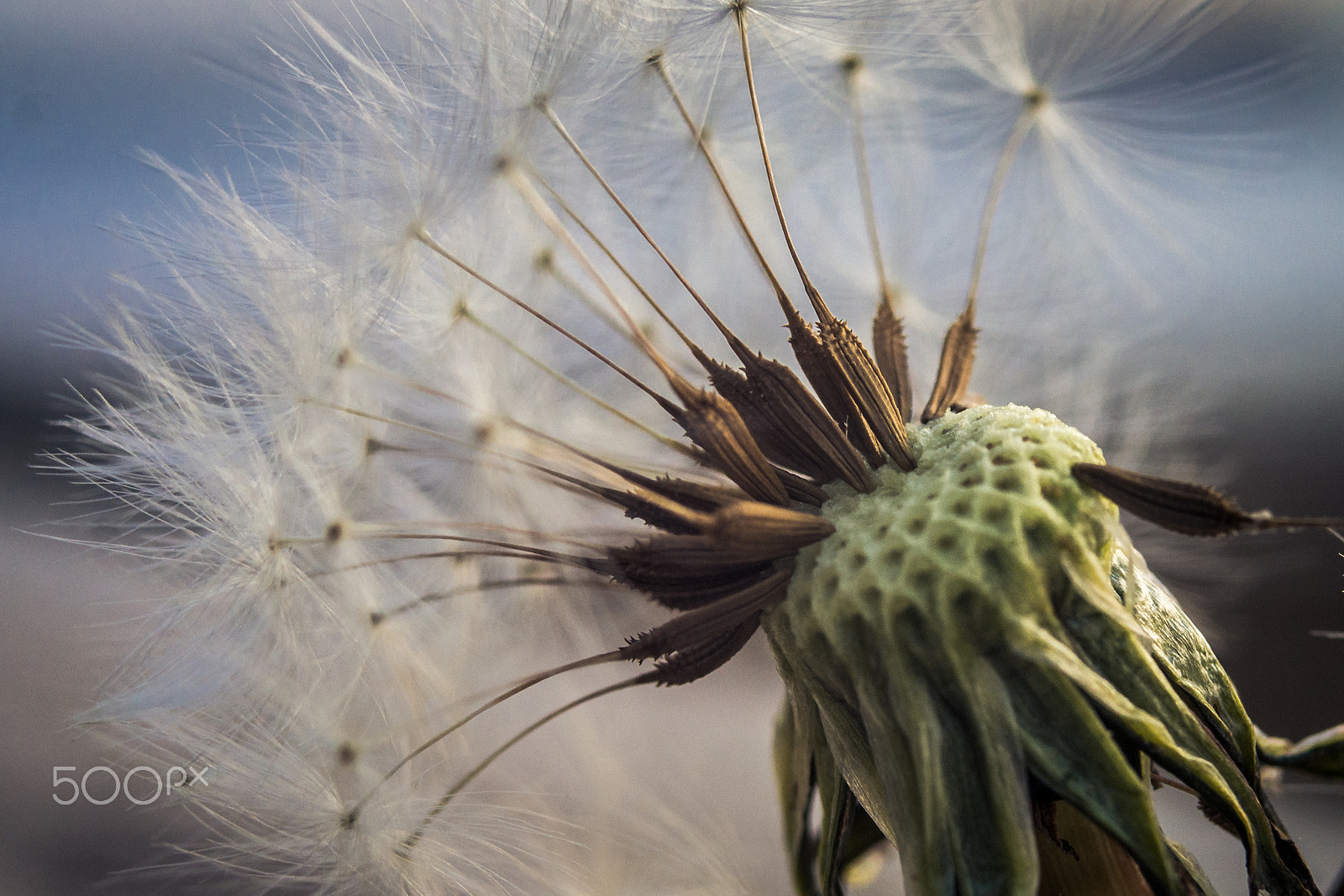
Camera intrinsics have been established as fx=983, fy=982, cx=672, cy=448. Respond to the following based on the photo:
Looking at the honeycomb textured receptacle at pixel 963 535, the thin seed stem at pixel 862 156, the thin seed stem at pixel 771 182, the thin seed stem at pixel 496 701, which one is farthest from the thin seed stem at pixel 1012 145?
the thin seed stem at pixel 496 701

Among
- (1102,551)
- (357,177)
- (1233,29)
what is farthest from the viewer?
(1233,29)

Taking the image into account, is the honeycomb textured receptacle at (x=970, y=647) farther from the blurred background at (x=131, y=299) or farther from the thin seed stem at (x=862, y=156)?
the blurred background at (x=131, y=299)

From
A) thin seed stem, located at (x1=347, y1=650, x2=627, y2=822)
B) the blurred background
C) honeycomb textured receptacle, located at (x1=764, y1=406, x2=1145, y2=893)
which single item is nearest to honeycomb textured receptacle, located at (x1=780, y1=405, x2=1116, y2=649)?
honeycomb textured receptacle, located at (x1=764, y1=406, x2=1145, y2=893)

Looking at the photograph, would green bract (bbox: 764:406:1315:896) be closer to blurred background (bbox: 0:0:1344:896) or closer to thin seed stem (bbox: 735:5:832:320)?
thin seed stem (bbox: 735:5:832:320)

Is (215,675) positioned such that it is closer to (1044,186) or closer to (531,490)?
(531,490)

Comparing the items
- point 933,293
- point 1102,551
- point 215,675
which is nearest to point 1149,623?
point 1102,551

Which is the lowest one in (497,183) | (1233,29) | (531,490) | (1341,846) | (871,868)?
(871,868)

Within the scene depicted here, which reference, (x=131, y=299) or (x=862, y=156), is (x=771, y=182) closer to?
(x=862, y=156)
